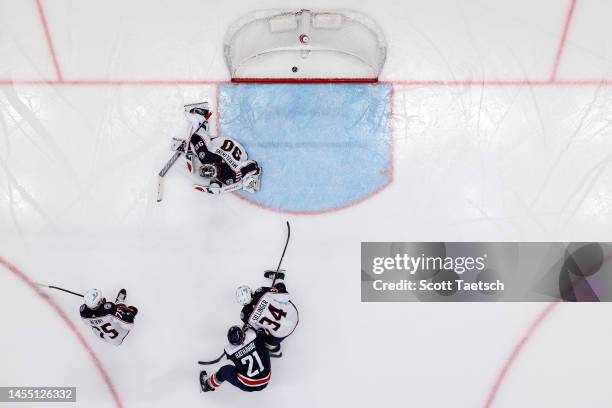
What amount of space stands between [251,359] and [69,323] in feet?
5.98

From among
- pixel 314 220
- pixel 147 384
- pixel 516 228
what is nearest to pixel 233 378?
pixel 147 384

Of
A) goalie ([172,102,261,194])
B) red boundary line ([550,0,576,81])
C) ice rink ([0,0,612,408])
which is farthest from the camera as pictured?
red boundary line ([550,0,576,81])

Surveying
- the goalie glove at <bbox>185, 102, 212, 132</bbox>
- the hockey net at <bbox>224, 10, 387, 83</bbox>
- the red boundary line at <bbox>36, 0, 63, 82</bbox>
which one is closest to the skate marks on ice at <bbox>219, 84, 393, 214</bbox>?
the hockey net at <bbox>224, 10, 387, 83</bbox>

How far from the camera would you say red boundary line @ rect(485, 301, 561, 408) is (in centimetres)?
492

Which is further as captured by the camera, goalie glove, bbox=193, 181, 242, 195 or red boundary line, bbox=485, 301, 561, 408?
red boundary line, bbox=485, 301, 561, 408

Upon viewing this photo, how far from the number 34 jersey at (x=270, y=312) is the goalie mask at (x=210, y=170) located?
1034 millimetres

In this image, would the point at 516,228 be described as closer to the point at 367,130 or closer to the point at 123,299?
the point at 367,130

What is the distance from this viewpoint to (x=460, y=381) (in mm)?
4930

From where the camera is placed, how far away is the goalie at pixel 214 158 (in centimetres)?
459

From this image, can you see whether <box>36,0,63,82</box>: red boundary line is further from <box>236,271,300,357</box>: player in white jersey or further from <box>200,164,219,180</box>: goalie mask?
<box>236,271,300,357</box>: player in white jersey

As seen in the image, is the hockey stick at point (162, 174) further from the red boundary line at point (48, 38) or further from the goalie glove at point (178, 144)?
the red boundary line at point (48, 38)

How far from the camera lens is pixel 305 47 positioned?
4.91 m

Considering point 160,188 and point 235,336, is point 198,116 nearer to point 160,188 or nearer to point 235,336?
point 160,188

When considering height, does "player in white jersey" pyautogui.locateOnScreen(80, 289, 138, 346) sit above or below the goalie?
below
